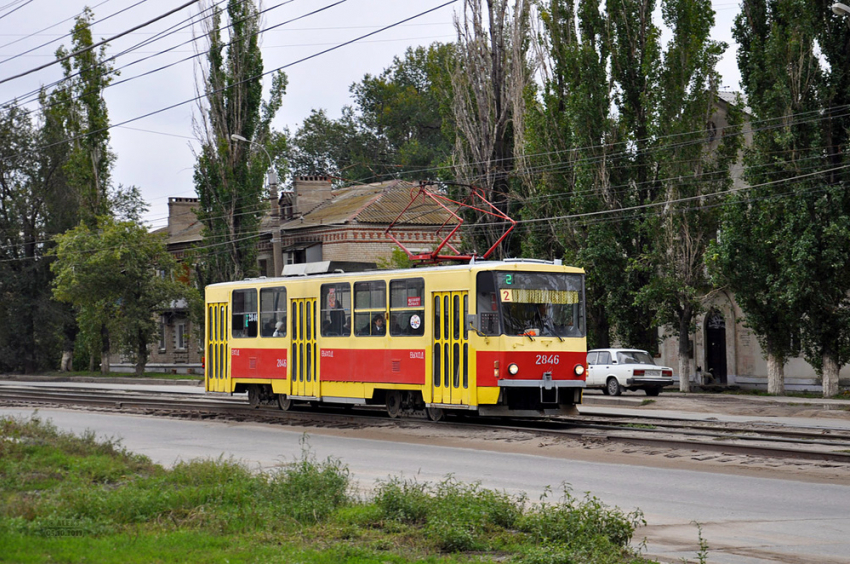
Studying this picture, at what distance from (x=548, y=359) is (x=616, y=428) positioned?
1.93 metres

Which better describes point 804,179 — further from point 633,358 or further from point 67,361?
point 67,361

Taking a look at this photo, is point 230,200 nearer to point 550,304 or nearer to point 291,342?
point 291,342

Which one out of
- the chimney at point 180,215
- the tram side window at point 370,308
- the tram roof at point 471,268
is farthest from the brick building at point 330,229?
the tram side window at point 370,308

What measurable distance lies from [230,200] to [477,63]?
43.8 feet

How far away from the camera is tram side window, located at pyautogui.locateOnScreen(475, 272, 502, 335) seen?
1961 cm

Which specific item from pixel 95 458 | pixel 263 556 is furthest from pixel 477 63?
pixel 263 556

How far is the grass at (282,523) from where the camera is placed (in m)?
7.73

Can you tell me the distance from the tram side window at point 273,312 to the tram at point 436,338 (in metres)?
0.04

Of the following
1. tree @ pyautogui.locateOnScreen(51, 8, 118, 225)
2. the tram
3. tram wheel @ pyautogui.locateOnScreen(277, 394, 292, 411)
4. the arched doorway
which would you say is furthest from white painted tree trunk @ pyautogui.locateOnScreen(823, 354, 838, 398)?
tree @ pyautogui.locateOnScreen(51, 8, 118, 225)

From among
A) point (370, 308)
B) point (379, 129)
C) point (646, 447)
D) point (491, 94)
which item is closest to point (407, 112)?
point (379, 129)

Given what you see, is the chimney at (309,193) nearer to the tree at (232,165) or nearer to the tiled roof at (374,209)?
the tiled roof at (374,209)

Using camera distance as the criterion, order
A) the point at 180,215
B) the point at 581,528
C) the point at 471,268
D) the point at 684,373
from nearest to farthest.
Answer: the point at 581,528 → the point at 471,268 → the point at 684,373 → the point at 180,215

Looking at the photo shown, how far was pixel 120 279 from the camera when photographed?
4981 centimetres

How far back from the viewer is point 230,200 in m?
45.7
